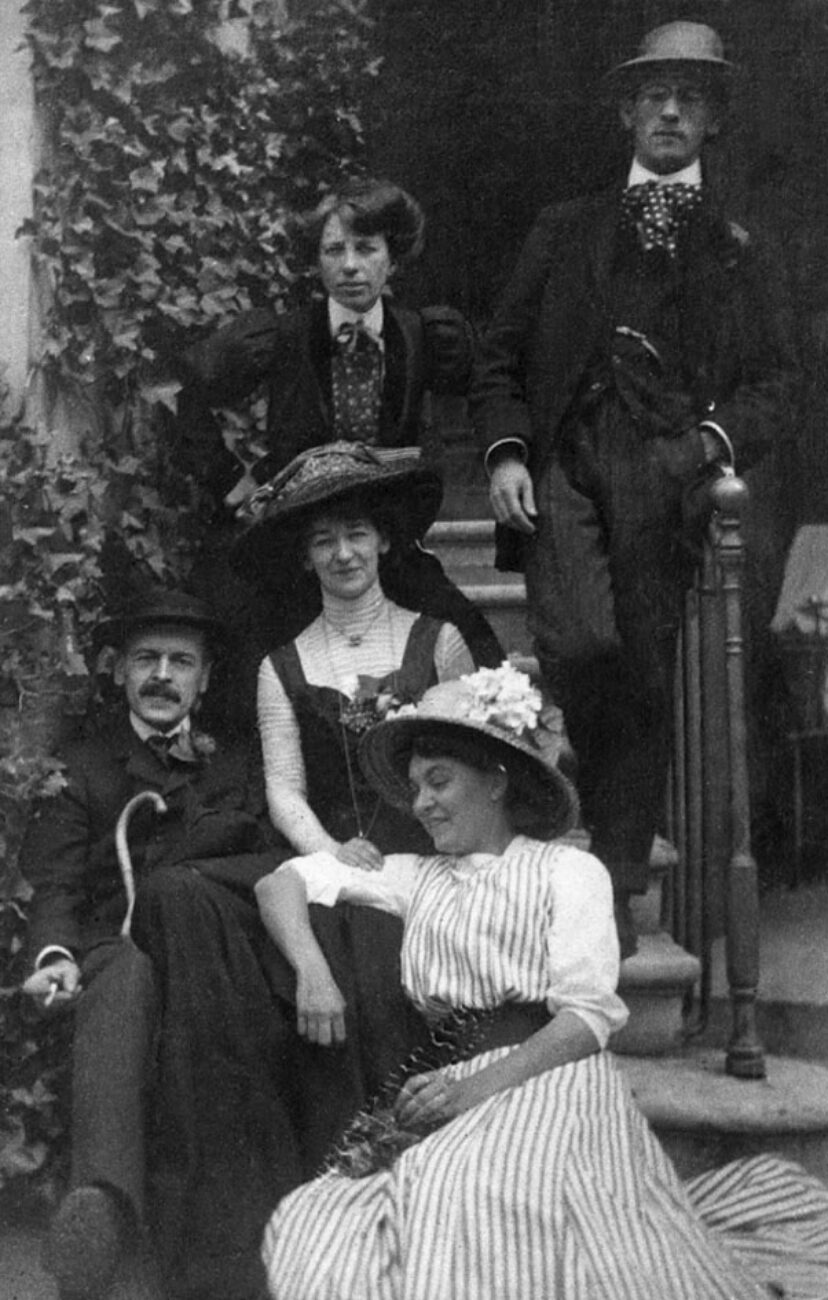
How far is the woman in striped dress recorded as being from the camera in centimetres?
295

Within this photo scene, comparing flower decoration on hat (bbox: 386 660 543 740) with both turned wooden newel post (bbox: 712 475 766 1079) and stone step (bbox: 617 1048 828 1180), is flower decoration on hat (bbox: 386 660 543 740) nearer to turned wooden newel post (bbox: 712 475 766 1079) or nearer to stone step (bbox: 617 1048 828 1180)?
turned wooden newel post (bbox: 712 475 766 1079)

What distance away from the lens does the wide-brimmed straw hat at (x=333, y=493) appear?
405cm

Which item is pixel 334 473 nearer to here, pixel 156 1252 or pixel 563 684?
pixel 563 684

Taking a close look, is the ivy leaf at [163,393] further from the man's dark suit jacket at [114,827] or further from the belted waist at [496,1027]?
the belted waist at [496,1027]

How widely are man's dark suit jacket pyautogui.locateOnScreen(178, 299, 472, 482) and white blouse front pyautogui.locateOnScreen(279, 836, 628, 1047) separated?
1.39m

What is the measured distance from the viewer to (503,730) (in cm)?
332

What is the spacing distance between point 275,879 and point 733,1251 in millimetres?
1056

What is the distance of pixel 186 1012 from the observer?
11.1 ft

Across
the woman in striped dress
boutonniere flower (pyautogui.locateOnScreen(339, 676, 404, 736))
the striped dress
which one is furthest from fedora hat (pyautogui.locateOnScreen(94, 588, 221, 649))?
the striped dress

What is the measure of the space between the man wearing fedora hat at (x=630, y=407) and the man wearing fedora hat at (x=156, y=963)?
2.50 feet

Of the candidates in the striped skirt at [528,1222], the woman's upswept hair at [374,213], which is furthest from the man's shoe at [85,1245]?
the woman's upswept hair at [374,213]

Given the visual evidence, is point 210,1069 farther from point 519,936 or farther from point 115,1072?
point 519,936

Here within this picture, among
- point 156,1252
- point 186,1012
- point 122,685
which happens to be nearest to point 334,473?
point 122,685

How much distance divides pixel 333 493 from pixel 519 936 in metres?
1.21
